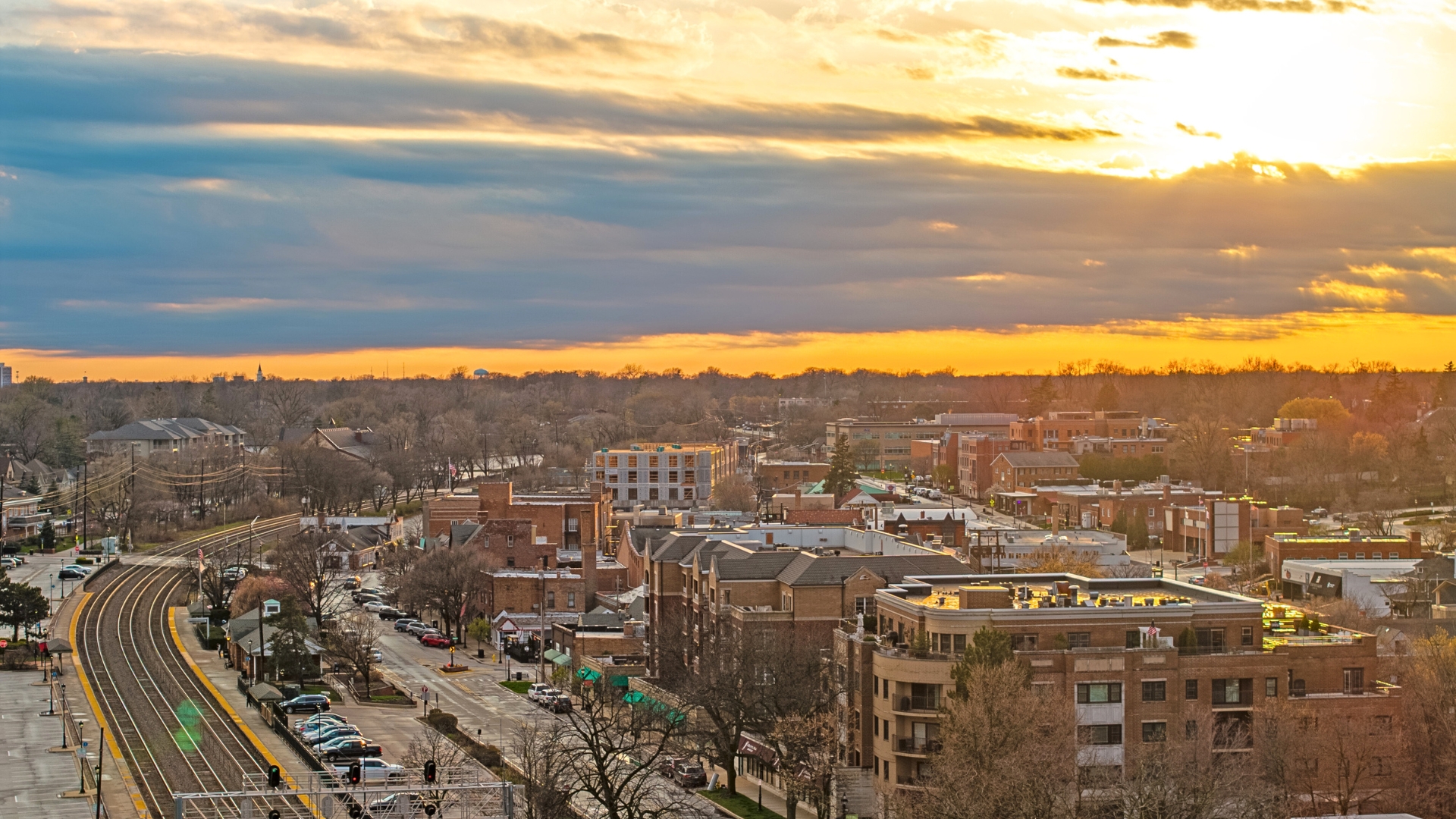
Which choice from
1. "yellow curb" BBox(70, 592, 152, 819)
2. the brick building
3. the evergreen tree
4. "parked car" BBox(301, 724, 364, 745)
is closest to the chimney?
"yellow curb" BBox(70, 592, 152, 819)

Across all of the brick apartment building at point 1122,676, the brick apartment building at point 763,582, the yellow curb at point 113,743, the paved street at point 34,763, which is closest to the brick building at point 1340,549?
the brick apartment building at point 763,582

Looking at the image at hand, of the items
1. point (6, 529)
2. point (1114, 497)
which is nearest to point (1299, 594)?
point (1114, 497)

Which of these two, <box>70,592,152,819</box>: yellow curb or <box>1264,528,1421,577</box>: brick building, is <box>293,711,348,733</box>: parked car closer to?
<box>70,592,152,819</box>: yellow curb

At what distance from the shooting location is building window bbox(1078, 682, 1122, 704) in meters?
55.3

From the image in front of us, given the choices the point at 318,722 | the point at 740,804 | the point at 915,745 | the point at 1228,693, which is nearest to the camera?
the point at 915,745

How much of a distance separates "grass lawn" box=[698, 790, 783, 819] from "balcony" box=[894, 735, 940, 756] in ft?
19.7

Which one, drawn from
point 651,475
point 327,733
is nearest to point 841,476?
point 651,475

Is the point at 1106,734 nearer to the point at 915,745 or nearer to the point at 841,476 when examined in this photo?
the point at 915,745

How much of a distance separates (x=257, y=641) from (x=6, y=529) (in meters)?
65.4

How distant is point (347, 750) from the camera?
2554 inches

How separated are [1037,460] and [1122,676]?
120 m

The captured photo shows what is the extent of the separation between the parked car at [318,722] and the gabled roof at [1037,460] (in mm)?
111447

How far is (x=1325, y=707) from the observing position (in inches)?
2219

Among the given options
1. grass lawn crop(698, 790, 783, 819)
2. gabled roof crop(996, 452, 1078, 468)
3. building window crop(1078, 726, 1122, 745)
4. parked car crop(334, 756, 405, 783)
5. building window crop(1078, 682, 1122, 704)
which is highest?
gabled roof crop(996, 452, 1078, 468)
